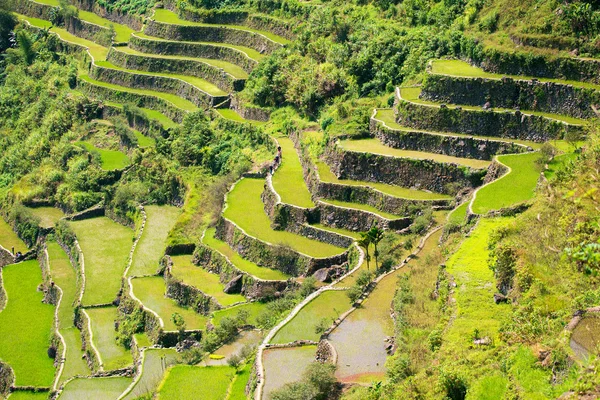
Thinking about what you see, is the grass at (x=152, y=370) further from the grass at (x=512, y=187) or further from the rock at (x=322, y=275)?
the grass at (x=512, y=187)

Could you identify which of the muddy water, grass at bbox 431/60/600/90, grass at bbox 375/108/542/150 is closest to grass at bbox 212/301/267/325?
the muddy water

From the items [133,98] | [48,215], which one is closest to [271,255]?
[48,215]

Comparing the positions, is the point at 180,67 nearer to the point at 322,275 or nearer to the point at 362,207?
the point at 362,207

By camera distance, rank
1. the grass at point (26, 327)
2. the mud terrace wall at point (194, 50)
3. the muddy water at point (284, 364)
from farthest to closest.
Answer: the mud terrace wall at point (194, 50)
the grass at point (26, 327)
the muddy water at point (284, 364)

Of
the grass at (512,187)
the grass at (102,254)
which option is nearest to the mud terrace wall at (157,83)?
the grass at (102,254)

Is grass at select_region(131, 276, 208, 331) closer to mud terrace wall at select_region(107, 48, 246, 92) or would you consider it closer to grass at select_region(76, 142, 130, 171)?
grass at select_region(76, 142, 130, 171)

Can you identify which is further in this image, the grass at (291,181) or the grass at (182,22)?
the grass at (182,22)
